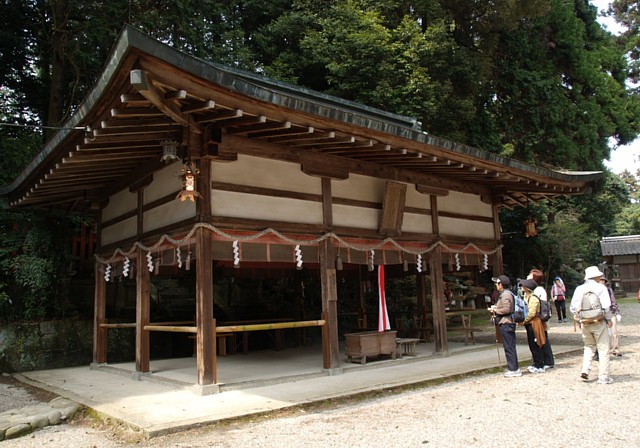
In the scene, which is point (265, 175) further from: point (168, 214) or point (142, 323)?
point (142, 323)

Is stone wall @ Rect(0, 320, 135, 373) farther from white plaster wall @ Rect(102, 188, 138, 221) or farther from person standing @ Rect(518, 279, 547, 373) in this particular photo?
person standing @ Rect(518, 279, 547, 373)

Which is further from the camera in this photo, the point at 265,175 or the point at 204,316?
the point at 265,175

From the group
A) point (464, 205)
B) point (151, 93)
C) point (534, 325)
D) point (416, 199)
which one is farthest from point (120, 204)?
point (534, 325)

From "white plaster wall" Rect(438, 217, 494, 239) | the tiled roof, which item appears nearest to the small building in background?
the tiled roof

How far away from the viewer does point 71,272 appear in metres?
11.5

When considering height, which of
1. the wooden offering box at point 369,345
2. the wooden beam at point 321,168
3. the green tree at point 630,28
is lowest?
the wooden offering box at point 369,345

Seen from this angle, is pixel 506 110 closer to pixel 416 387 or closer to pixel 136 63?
pixel 416 387

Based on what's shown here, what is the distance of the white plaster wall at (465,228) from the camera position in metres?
10.2

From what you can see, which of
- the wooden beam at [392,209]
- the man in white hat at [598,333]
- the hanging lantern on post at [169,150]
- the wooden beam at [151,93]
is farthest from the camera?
the wooden beam at [392,209]

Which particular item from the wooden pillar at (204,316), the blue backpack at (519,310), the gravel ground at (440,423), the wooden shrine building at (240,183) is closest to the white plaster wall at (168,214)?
the wooden shrine building at (240,183)

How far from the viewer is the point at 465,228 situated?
10.7 metres

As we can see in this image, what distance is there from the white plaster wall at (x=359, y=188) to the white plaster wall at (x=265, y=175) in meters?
0.43

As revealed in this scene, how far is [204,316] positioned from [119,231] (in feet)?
13.3

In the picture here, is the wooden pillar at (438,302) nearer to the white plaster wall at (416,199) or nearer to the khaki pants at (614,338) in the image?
the white plaster wall at (416,199)
